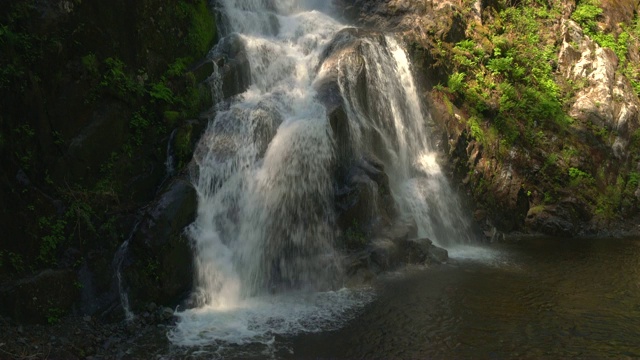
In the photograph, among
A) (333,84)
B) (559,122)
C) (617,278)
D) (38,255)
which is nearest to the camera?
(38,255)

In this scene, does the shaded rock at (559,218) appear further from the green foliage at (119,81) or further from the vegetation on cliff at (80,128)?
the green foliage at (119,81)

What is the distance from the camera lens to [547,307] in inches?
371

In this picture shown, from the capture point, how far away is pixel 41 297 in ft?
27.9

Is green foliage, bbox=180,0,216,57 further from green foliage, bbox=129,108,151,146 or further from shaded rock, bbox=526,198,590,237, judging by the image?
shaded rock, bbox=526,198,590,237

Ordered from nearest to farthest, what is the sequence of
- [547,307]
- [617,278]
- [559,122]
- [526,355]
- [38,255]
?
[526,355] < [38,255] < [547,307] < [617,278] < [559,122]

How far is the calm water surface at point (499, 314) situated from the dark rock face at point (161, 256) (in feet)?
9.73

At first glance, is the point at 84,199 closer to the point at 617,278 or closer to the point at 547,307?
the point at 547,307

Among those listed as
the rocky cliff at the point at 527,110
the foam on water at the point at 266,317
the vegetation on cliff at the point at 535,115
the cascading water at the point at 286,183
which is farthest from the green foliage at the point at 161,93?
the vegetation on cliff at the point at 535,115

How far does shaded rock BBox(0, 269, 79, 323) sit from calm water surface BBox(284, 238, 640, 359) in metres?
4.24

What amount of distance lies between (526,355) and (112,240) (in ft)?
26.0

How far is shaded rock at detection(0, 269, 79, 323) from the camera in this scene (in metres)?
8.18

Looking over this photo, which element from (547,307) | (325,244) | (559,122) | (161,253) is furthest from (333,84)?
(559,122)

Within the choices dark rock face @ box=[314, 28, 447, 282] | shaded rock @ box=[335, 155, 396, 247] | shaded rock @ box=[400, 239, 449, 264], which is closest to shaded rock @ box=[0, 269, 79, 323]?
dark rock face @ box=[314, 28, 447, 282]

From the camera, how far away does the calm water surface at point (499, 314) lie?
25.6 ft
